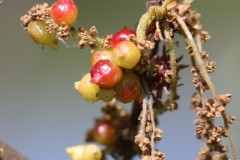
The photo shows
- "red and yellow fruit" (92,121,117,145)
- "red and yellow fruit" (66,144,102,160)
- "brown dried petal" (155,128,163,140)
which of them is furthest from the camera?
"red and yellow fruit" (92,121,117,145)

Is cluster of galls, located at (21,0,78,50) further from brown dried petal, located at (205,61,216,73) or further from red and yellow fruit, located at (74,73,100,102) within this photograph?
brown dried petal, located at (205,61,216,73)

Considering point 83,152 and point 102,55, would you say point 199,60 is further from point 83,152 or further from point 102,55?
point 83,152

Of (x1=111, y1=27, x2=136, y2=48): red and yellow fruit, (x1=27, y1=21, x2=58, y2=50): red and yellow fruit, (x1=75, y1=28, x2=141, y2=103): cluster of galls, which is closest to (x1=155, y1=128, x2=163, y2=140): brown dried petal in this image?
(x1=75, y1=28, x2=141, y2=103): cluster of galls

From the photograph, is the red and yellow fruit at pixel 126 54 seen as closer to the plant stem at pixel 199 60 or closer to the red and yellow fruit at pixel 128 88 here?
the red and yellow fruit at pixel 128 88

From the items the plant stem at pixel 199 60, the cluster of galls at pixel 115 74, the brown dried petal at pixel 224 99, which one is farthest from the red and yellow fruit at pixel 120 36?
the brown dried petal at pixel 224 99

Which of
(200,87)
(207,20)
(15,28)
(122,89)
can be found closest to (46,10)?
(122,89)

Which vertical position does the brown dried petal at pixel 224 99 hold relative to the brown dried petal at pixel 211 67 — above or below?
below

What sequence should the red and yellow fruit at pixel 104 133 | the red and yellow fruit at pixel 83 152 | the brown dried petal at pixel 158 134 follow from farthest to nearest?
the red and yellow fruit at pixel 104 133 → the red and yellow fruit at pixel 83 152 → the brown dried petal at pixel 158 134
